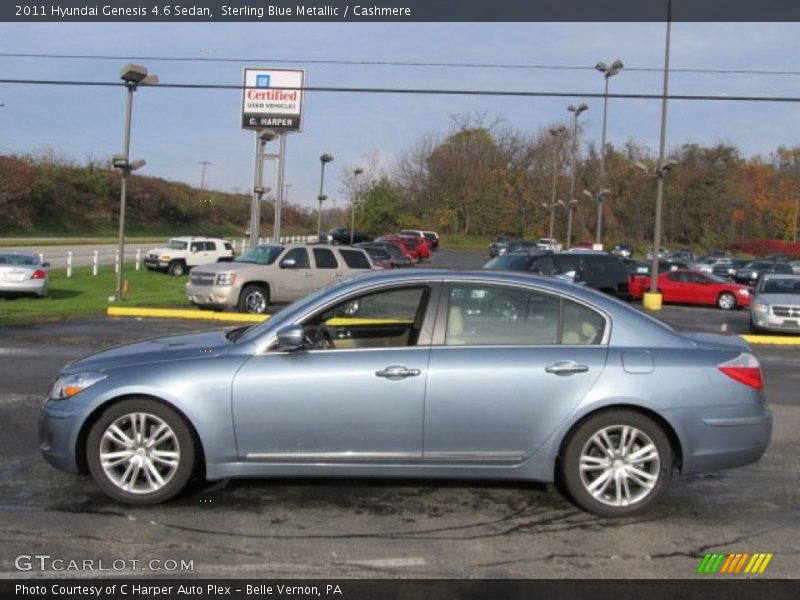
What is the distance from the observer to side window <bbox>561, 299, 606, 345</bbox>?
18.5ft

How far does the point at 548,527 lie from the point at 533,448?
19.2 inches

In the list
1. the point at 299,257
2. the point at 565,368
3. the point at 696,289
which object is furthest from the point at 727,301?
the point at 565,368

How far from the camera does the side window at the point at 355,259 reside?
20.9m

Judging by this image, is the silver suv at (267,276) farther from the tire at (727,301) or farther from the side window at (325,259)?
the tire at (727,301)

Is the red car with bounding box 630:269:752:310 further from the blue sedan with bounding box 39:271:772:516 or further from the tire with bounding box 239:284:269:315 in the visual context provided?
the blue sedan with bounding box 39:271:772:516

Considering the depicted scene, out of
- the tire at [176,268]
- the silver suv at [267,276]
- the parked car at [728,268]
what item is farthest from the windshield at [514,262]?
the parked car at [728,268]

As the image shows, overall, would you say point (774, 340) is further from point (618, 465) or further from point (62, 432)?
point (62, 432)

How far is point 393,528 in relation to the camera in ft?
17.2

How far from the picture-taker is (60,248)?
49.8 metres

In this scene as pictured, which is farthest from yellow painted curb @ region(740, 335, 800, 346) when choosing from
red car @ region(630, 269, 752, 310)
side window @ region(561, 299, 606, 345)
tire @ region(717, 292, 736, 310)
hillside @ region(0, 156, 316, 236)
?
hillside @ region(0, 156, 316, 236)

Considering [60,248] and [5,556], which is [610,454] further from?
[60,248]

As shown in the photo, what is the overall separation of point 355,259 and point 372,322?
14635 mm

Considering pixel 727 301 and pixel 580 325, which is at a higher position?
pixel 580 325

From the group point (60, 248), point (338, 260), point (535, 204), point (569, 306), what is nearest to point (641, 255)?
point (535, 204)
